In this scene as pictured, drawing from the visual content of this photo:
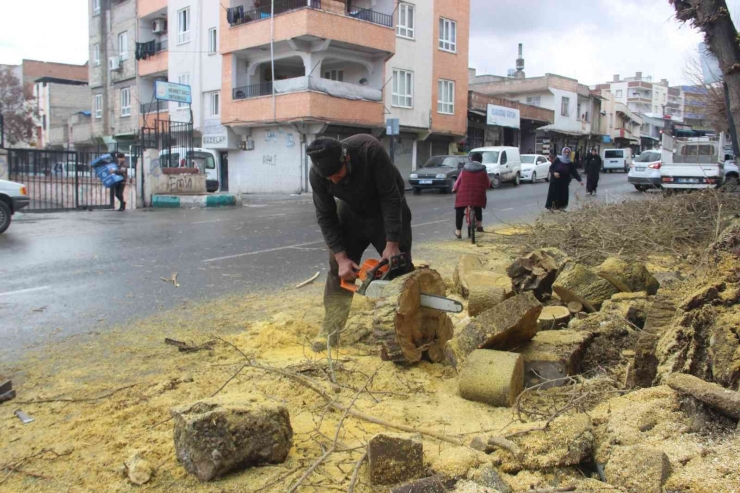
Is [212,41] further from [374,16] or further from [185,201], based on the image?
[185,201]

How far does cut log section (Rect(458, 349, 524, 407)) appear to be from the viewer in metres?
3.48

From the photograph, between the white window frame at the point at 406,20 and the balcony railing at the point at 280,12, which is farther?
the white window frame at the point at 406,20

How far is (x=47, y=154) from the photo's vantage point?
18.3 metres

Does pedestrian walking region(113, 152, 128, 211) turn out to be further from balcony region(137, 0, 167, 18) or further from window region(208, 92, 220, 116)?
balcony region(137, 0, 167, 18)

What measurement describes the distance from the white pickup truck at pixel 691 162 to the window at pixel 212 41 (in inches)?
906

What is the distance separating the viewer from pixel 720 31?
9312 millimetres

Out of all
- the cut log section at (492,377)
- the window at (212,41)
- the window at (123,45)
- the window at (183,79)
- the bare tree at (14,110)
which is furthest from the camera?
the bare tree at (14,110)

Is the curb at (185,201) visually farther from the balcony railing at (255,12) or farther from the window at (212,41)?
the window at (212,41)

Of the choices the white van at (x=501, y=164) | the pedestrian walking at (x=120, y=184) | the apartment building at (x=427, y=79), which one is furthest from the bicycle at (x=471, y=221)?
the apartment building at (x=427, y=79)

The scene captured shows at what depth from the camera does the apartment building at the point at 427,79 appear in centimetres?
3192

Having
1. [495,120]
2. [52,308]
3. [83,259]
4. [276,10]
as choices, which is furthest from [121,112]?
[52,308]

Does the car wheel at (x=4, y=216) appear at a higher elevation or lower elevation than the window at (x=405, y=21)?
lower

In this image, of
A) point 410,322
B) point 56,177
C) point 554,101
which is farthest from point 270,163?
point 554,101

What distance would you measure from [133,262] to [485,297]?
5883mm
